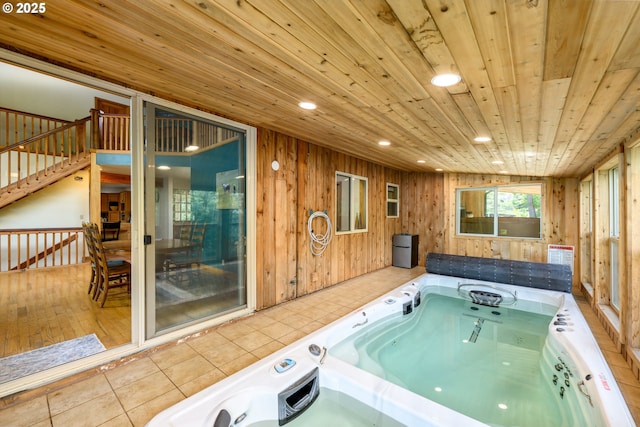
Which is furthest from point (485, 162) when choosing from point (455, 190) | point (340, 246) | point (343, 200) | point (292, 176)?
point (292, 176)

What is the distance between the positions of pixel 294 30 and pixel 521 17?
3.00 ft

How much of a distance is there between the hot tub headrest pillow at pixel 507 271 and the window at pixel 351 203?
1489 millimetres

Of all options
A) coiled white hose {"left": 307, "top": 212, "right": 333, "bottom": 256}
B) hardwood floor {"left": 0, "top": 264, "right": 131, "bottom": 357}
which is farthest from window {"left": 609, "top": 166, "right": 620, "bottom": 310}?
hardwood floor {"left": 0, "top": 264, "right": 131, "bottom": 357}

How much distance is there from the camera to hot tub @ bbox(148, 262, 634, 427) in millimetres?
1662

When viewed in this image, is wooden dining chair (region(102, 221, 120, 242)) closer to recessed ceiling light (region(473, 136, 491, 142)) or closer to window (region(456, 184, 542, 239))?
window (region(456, 184, 542, 239))

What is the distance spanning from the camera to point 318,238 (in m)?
4.27

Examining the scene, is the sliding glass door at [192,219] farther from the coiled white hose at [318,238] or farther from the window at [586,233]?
the window at [586,233]

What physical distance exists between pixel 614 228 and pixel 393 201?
3632mm

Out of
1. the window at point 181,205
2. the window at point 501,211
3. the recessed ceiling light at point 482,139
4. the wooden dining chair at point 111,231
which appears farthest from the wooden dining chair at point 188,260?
the wooden dining chair at point 111,231

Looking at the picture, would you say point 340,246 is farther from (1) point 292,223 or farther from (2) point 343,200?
(1) point 292,223

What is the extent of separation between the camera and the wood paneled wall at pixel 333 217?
3504 mm

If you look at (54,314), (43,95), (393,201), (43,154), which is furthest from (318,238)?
(43,95)

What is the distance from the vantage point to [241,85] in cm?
205

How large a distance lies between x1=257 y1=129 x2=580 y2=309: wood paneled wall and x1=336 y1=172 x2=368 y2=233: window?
14 cm
